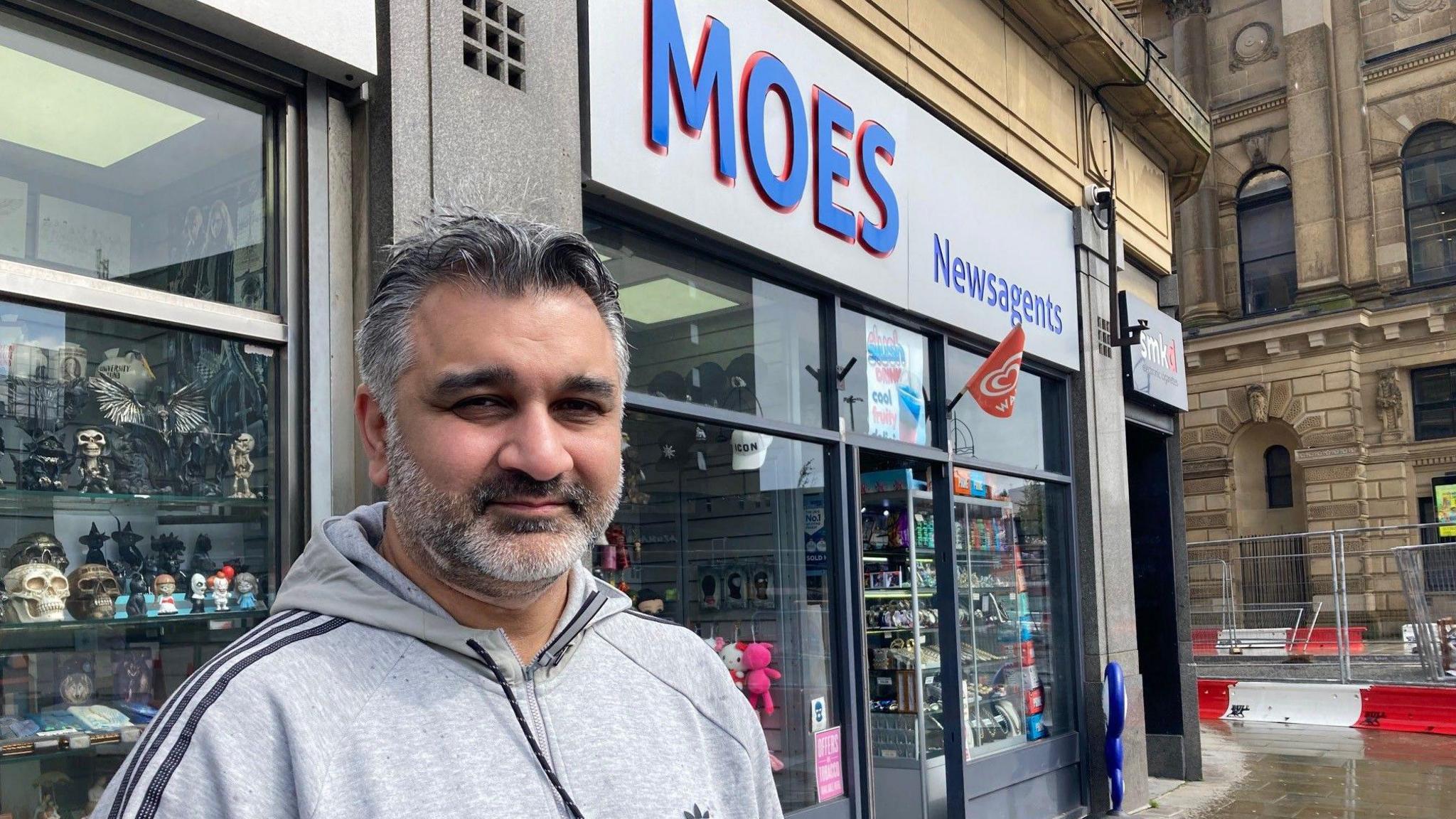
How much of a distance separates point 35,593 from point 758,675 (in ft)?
12.2

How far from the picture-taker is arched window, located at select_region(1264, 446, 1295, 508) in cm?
2869

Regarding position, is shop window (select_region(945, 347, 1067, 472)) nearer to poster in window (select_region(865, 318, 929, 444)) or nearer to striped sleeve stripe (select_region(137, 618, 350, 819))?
poster in window (select_region(865, 318, 929, 444))

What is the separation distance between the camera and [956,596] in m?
7.84

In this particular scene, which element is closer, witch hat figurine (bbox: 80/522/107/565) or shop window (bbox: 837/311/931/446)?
witch hat figurine (bbox: 80/522/107/565)

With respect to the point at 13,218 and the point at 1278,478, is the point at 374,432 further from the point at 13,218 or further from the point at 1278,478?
the point at 1278,478

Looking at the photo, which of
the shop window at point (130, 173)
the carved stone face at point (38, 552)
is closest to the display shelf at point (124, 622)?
the carved stone face at point (38, 552)

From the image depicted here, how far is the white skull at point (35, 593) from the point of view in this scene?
2998 millimetres

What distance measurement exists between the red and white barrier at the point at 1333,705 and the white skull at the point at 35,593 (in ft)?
50.3

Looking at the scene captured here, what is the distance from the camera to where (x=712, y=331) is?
583 centimetres

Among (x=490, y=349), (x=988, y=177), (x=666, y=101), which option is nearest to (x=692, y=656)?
(x=490, y=349)

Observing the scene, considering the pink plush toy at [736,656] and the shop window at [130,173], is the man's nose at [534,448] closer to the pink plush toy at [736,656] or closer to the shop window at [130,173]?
the shop window at [130,173]

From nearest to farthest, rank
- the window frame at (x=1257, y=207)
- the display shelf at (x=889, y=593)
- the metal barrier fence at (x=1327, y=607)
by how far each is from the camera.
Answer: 1. the display shelf at (x=889, y=593)
2. the metal barrier fence at (x=1327, y=607)
3. the window frame at (x=1257, y=207)

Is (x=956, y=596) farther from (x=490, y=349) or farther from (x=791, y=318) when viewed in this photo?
(x=490, y=349)

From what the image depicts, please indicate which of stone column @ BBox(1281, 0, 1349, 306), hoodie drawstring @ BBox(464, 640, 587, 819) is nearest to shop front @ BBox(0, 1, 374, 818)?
hoodie drawstring @ BBox(464, 640, 587, 819)
